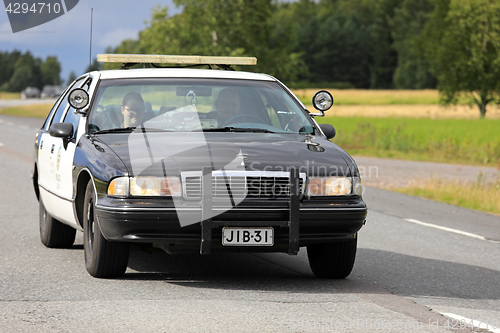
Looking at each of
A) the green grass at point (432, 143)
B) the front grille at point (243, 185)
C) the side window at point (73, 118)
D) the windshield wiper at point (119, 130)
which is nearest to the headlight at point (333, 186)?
the front grille at point (243, 185)

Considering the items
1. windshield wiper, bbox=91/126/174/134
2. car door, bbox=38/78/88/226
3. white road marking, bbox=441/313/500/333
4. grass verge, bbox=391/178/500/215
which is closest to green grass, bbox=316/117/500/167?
grass verge, bbox=391/178/500/215

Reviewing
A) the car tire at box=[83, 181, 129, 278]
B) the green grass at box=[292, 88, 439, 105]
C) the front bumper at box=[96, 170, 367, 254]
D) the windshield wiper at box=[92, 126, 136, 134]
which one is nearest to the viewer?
the front bumper at box=[96, 170, 367, 254]

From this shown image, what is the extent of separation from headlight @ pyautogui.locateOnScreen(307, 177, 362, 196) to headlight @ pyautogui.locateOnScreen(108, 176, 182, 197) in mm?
984

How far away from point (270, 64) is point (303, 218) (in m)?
45.0

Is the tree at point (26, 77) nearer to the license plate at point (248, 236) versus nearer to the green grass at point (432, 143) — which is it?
the green grass at point (432, 143)

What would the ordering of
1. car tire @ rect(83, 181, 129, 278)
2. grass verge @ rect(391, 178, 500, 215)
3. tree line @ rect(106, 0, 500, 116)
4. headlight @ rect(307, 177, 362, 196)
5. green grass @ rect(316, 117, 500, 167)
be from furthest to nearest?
tree line @ rect(106, 0, 500, 116) → green grass @ rect(316, 117, 500, 167) → grass verge @ rect(391, 178, 500, 215) → car tire @ rect(83, 181, 129, 278) → headlight @ rect(307, 177, 362, 196)

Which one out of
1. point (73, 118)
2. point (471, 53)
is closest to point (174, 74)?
point (73, 118)

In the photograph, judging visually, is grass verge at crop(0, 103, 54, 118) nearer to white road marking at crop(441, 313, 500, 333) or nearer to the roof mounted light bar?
Answer: the roof mounted light bar

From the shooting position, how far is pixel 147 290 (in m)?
5.47

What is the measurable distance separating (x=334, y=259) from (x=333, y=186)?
77 centimetres

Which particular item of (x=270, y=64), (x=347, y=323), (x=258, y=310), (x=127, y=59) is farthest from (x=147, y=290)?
(x=270, y=64)

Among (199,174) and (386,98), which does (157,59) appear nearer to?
(199,174)

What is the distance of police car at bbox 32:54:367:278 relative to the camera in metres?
5.29

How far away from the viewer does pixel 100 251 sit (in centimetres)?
569
